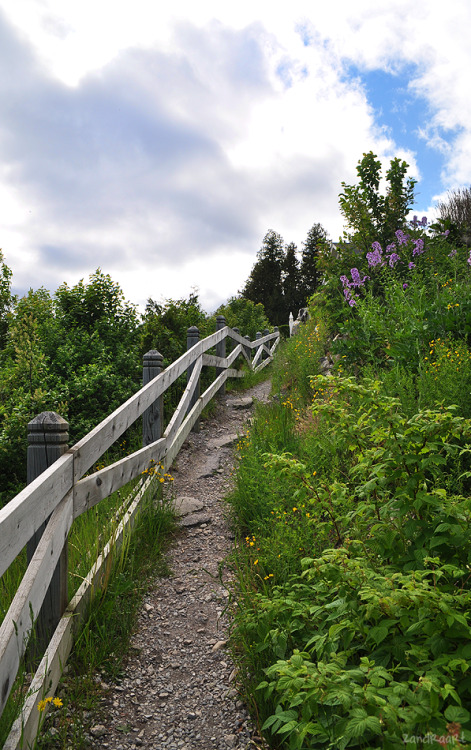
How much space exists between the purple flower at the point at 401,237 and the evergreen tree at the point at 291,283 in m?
27.4

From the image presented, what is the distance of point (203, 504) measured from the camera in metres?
5.13

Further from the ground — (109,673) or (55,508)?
(55,508)

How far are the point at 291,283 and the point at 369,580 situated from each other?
1409 inches

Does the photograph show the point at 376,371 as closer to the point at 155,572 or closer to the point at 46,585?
the point at 155,572

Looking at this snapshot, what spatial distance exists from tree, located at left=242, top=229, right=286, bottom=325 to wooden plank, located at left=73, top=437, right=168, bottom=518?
107ft

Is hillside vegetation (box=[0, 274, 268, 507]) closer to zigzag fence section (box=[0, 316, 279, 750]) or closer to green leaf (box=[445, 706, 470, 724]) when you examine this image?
zigzag fence section (box=[0, 316, 279, 750])

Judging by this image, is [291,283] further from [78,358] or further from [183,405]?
[183,405]

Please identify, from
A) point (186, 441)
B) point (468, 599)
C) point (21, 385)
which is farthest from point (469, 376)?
point (21, 385)

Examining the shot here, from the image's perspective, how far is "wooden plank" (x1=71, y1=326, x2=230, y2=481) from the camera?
292cm

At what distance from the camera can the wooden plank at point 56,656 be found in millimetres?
2082

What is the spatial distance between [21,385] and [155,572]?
3890mm

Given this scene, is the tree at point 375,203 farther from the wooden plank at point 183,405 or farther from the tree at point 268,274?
the tree at point 268,274

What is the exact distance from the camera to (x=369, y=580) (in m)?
1.95

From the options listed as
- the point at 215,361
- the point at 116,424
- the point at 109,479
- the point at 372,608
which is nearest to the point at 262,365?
the point at 215,361
